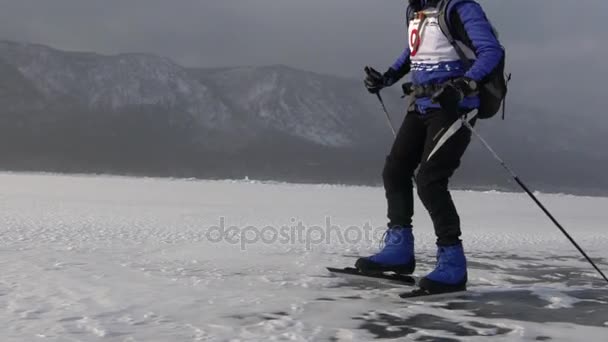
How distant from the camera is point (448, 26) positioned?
3.55m

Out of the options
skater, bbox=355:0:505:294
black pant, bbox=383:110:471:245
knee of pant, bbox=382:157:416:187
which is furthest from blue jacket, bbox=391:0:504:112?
knee of pant, bbox=382:157:416:187

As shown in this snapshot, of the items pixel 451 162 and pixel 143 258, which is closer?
pixel 451 162

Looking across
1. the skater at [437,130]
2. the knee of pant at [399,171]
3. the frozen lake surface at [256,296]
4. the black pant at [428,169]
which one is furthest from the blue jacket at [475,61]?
the frozen lake surface at [256,296]

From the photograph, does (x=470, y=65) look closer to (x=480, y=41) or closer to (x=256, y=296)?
(x=480, y=41)

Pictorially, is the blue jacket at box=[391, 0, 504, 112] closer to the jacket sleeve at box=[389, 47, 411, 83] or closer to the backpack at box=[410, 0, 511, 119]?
the backpack at box=[410, 0, 511, 119]

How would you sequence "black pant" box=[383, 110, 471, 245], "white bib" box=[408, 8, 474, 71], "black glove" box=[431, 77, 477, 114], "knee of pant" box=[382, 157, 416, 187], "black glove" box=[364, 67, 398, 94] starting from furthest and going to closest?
"black glove" box=[364, 67, 398, 94], "knee of pant" box=[382, 157, 416, 187], "white bib" box=[408, 8, 474, 71], "black pant" box=[383, 110, 471, 245], "black glove" box=[431, 77, 477, 114]

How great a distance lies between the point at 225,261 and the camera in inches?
184

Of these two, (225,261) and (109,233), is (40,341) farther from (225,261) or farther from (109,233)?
(109,233)

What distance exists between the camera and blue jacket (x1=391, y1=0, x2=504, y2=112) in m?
3.37

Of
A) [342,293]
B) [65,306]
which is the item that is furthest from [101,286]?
[342,293]

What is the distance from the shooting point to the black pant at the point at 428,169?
3.50 metres

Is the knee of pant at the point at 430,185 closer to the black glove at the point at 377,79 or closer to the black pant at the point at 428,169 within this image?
the black pant at the point at 428,169

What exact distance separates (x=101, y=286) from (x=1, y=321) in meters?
0.84

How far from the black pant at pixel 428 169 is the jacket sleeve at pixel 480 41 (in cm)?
33
